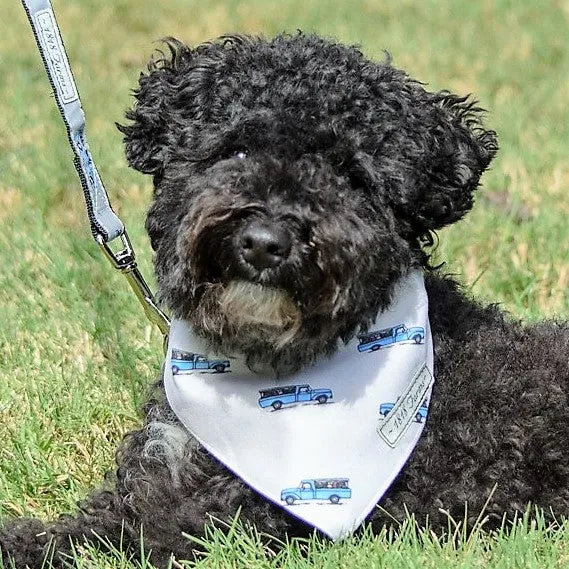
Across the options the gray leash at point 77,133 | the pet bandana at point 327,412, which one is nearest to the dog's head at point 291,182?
the pet bandana at point 327,412

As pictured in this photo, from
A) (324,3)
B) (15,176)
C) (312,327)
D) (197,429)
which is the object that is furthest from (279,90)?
(324,3)

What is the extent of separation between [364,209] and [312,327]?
0.43m

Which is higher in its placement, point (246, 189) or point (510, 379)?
point (246, 189)

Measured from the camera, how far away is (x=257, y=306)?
3451mm

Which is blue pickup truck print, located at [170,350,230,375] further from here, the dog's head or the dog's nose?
the dog's nose

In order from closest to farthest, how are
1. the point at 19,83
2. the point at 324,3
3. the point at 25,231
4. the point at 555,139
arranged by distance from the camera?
the point at 25,231
the point at 555,139
the point at 19,83
the point at 324,3

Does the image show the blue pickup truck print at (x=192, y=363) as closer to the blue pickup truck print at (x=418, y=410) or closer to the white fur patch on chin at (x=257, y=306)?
the white fur patch on chin at (x=257, y=306)

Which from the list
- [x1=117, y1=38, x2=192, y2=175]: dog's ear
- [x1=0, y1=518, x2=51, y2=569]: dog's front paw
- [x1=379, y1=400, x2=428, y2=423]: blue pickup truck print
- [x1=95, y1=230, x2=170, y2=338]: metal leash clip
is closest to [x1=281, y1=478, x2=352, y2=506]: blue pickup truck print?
[x1=379, y1=400, x2=428, y2=423]: blue pickup truck print

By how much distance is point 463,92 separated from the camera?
912cm

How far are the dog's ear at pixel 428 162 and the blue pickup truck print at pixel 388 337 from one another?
34 cm

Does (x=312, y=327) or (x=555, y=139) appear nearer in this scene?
(x=312, y=327)

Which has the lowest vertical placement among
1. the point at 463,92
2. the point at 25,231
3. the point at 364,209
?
the point at 463,92

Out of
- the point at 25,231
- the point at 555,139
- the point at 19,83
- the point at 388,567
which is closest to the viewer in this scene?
the point at 388,567

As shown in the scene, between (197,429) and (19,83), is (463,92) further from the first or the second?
(197,429)
